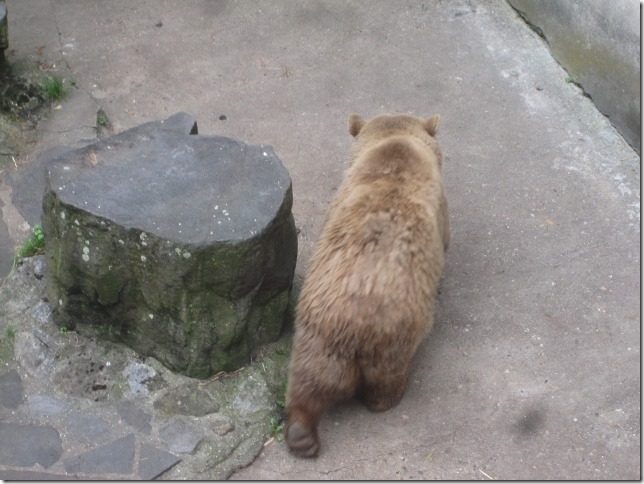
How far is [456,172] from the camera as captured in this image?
6.73m

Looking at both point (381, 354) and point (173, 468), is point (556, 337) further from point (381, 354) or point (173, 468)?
point (173, 468)

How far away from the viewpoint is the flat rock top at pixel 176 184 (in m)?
4.75

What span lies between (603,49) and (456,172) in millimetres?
1605

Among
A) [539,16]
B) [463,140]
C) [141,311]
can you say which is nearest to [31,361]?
[141,311]

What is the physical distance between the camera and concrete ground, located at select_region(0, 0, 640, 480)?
193 inches

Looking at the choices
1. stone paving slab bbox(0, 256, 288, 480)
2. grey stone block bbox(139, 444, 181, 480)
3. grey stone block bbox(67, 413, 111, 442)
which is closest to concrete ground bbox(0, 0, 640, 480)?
stone paving slab bbox(0, 256, 288, 480)

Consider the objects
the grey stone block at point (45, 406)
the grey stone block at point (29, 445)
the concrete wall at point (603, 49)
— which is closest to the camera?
the grey stone block at point (29, 445)

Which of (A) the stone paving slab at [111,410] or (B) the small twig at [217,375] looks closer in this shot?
(A) the stone paving slab at [111,410]

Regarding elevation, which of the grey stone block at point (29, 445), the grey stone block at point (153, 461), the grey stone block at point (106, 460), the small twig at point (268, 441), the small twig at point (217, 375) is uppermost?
the small twig at point (217, 375)

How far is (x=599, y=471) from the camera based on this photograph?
4691 mm

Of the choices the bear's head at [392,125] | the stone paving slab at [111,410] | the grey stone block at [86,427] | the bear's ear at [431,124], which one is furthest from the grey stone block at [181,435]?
the bear's ear at [431,124]

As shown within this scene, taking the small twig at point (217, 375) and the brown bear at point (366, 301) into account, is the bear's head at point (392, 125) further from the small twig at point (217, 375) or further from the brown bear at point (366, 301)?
the small twig at point (217, 375)

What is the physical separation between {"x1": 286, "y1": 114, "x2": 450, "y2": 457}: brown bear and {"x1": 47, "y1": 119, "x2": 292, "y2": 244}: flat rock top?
0.45 m

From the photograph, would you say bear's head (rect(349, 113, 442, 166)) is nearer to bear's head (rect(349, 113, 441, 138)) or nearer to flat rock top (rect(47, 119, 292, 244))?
bear's head (rect(349, 113, 441, 138))
